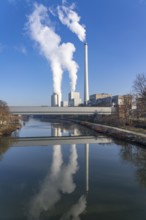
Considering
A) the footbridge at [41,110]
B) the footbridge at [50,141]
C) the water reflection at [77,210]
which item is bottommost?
the water reflection at [77,210]

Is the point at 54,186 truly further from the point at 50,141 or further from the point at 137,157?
the point at 50,141

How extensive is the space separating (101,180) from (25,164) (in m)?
6.37

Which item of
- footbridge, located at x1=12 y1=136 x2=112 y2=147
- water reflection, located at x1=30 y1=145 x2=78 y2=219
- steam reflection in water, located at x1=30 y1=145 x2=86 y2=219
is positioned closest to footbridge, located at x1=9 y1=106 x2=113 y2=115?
footbridge, located at x1=12 y1=136 x2=112 y2=147

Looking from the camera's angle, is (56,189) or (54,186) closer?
(56,189)

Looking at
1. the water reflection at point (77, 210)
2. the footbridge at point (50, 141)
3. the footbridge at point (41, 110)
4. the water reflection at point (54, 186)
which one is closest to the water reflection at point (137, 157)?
the water reflection at point (54, 186)

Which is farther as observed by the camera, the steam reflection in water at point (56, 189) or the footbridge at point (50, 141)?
the footbridge at point (50, 141)

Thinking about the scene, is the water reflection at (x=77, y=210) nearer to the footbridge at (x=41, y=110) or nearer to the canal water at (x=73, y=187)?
the canal water at (x=73, y=187)

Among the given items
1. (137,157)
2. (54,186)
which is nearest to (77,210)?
(54,186)

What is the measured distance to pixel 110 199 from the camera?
1059 centimetres

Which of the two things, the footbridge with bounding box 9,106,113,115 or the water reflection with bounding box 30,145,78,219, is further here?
the footbridge with bounding box 9,106,113,115

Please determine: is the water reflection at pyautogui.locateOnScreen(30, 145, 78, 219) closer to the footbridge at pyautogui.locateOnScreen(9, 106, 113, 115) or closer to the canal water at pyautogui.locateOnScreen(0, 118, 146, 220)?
the canal water at pyautogui.locateOnScreen(0, 118, 146, 220)

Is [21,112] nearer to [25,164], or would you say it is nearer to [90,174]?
[25,164]

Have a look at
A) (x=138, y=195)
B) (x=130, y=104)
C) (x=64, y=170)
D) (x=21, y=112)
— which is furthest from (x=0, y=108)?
(x=138, y=195)

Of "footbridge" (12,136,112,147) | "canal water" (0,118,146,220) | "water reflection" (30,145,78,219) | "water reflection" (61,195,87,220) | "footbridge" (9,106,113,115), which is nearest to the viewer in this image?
"water reflection" (61,195,87,220)
